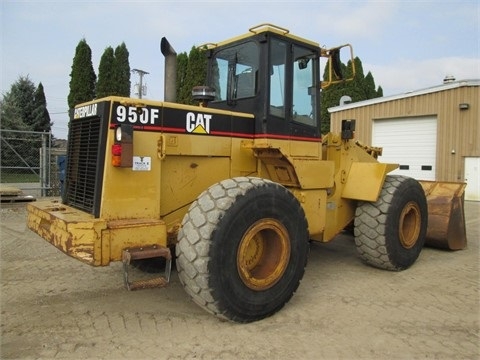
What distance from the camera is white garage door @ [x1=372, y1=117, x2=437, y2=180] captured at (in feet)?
52.7

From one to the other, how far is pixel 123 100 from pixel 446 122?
1423 centimetres

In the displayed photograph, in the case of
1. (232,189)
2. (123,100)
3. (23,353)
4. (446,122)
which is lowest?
(23,353)

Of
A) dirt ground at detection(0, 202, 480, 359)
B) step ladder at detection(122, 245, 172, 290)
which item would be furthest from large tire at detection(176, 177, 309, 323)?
dirt ground at detection(0, 202, 480, 359)

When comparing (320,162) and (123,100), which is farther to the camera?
(320,162)

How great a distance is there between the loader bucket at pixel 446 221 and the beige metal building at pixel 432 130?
8388 millimetres

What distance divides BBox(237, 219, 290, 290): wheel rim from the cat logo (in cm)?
113

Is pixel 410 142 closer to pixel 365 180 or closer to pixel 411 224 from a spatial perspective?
pixel 411 224

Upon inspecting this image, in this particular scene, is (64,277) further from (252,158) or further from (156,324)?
(252,158)

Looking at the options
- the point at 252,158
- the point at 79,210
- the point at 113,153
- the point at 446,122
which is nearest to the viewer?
the point at 113,153

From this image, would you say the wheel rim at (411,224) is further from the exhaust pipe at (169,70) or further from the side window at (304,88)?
the exhaust pipe at (169,70)

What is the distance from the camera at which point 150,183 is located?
158 inches

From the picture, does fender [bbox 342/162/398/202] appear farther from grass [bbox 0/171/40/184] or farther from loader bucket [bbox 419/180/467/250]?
grass [bbox 0/171/40/184]

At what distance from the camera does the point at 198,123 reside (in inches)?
171

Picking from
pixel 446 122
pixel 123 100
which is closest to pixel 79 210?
pixel 123 100
